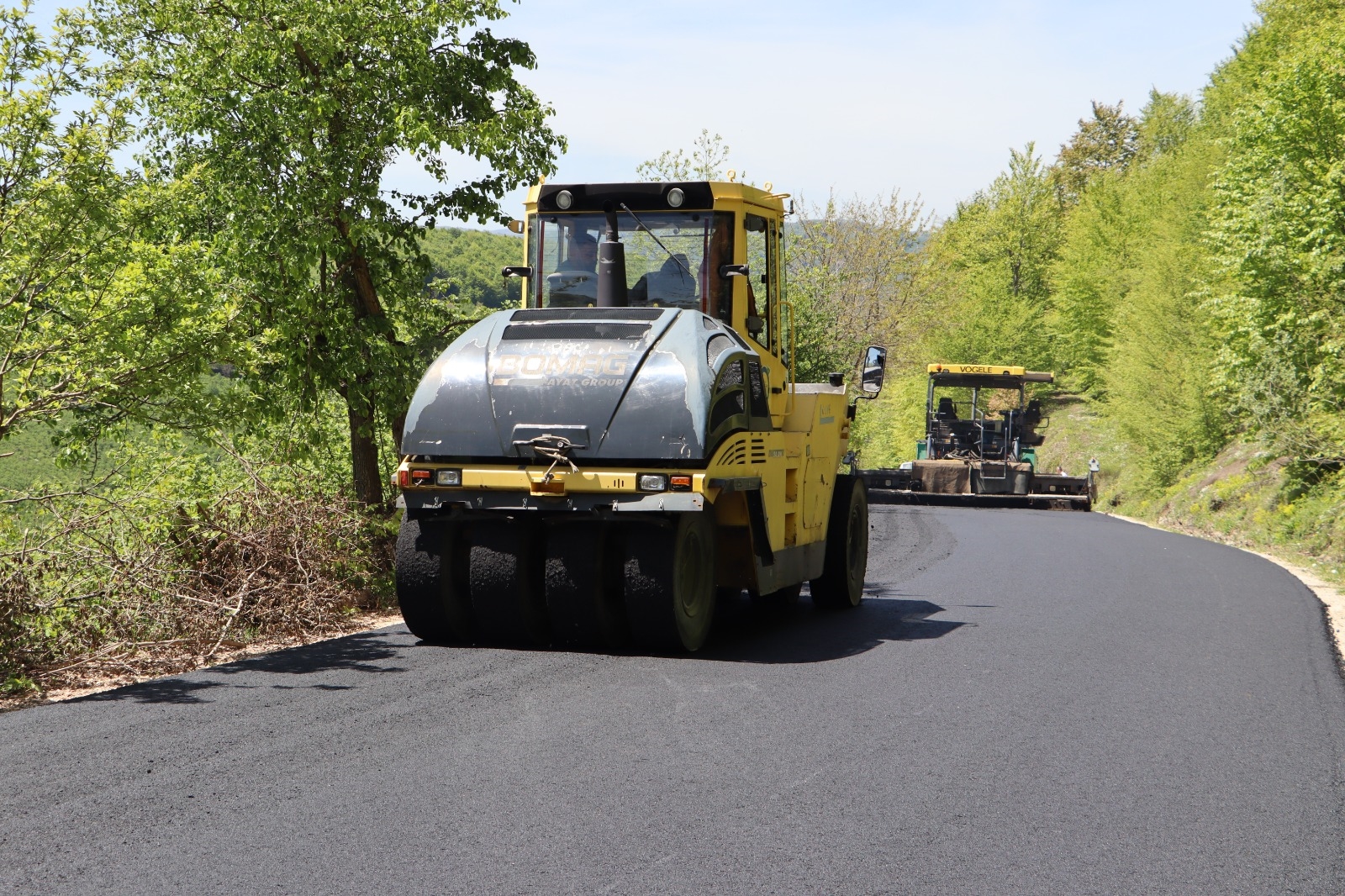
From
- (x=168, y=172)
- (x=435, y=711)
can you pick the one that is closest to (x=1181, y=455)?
(x=168, y=172)

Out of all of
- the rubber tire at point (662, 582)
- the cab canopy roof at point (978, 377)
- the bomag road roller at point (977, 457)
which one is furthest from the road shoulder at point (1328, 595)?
the cab canopy roof at point (978, 377)

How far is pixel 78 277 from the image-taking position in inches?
314

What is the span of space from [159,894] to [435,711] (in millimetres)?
2535

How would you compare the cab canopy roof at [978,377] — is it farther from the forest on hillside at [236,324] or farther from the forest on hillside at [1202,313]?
the forest on hillside at [236,324]

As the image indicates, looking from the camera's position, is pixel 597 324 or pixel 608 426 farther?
pixel 597 324

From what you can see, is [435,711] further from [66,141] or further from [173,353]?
[66,141]

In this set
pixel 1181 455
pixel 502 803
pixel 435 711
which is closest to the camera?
pixel 502 803

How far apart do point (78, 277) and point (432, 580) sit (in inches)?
111

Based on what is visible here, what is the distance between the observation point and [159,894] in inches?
164

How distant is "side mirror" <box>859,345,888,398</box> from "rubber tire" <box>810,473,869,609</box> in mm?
881

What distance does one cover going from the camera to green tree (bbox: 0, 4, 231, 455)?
24.7 feet

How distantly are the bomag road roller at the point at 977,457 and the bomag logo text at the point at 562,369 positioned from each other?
22.7 metres

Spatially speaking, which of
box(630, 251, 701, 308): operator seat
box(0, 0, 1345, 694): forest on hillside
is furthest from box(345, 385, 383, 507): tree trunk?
box(630, 251, 701, 308): operator seat

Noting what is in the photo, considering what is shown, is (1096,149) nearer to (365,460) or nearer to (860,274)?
(860,274)
